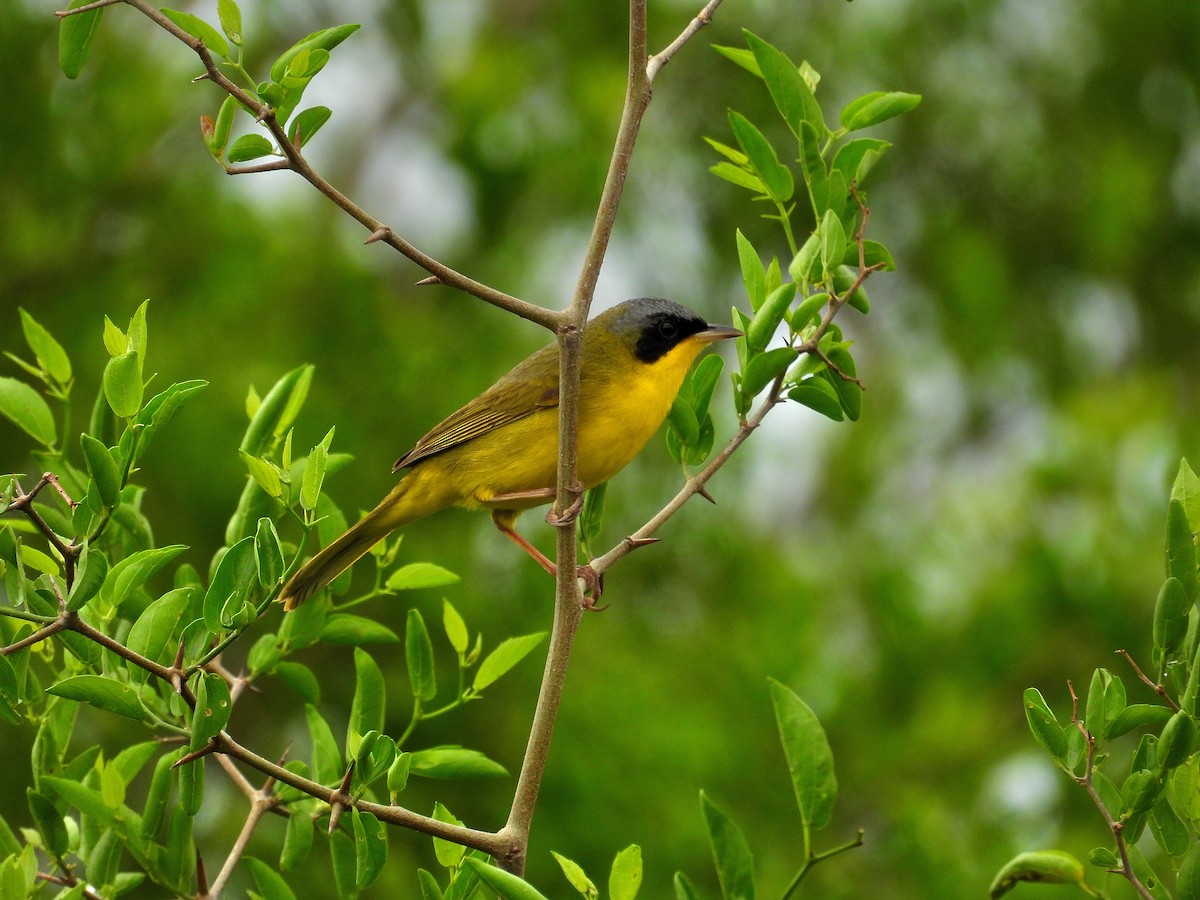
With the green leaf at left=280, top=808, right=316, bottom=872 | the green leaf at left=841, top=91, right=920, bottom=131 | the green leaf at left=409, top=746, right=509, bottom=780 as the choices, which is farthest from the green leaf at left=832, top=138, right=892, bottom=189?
the green leaf at left=280, top=808, right=316, bottom=872

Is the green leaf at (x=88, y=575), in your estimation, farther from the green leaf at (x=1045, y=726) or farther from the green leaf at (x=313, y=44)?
the green leaf at (x=1045, y=726)

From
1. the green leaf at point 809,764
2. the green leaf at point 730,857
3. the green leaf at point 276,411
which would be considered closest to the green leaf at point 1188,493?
the green leaf at point 809,764

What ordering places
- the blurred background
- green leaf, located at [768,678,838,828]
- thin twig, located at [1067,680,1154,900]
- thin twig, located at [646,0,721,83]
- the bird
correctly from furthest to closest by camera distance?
1. the blurred background
2. the bird
3. thin twig, located at [646,0,721,83]
4. green leaf, located at [768,678,838,828]
5. thin twig, located at [1067,680,1154,900]

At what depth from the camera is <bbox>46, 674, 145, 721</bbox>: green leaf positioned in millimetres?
2238

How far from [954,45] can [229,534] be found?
751 centimetres

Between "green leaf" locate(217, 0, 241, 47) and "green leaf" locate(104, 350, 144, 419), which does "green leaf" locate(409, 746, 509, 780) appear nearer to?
"green leaf" locate(104, 350, 144, 419)

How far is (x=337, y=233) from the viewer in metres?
7.35

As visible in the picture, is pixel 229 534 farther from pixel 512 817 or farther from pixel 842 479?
pixel 842 479

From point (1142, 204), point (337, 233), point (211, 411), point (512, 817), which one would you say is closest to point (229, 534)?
point (512, 817)

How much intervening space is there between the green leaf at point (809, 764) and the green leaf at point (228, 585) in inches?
36.0

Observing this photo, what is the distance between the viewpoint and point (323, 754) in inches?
115

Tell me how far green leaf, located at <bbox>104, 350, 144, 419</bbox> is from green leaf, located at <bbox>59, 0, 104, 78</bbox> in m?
0.49

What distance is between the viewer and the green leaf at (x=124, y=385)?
242cm

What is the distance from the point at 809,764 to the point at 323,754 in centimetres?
102
